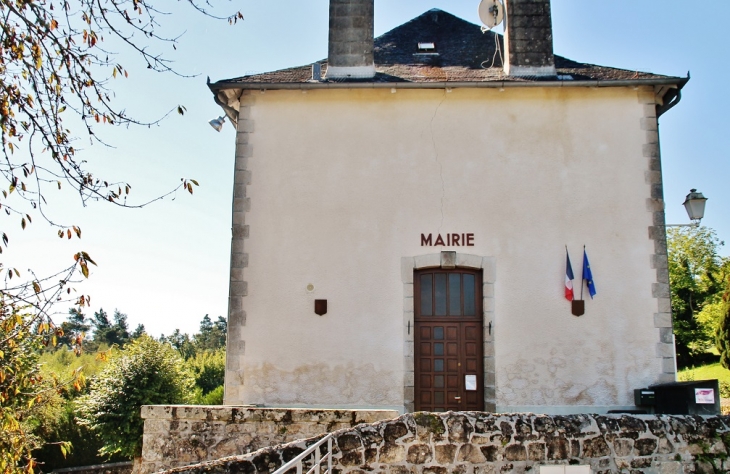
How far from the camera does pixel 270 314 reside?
8969mm

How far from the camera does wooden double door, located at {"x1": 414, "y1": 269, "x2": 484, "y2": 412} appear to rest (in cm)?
888

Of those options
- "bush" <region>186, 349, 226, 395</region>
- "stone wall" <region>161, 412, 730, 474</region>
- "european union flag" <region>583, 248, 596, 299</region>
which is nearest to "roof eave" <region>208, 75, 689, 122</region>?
"european union flag" <region>583, 248, 596, 299</region>

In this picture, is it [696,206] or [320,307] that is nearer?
A: [320,307]

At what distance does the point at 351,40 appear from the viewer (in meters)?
9.87

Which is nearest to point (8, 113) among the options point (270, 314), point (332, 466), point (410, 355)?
point (332, 466)

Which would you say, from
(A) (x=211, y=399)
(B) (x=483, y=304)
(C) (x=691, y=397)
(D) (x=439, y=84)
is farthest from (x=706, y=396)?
(A) (x=211, y=399)

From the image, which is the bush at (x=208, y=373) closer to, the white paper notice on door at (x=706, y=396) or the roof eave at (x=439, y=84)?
the roof eave at (x=439, y=84)

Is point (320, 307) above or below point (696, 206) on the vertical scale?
below

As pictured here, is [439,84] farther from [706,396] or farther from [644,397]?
[706,396]

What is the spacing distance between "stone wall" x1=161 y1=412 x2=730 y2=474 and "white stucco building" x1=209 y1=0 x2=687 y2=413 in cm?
269

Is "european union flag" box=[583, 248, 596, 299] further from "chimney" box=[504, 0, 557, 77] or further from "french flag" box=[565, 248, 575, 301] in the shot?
"chimney" box=[504, 0, 557, 77]

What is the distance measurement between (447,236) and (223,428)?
3793 mm

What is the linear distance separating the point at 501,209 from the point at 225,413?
4.43 m

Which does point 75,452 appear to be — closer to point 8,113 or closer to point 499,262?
point 499,262
